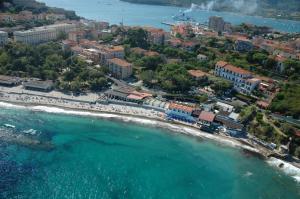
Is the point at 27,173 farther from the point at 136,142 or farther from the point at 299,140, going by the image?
the point at 299,140

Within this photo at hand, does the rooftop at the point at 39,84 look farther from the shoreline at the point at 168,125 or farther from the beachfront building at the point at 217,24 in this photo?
the beachfront building at the point at 217,24

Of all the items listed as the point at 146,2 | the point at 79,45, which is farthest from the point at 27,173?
the point at 146,2

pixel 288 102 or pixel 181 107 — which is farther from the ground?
pixel 288 102

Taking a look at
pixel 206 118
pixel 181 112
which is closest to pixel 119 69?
pixel 181 112

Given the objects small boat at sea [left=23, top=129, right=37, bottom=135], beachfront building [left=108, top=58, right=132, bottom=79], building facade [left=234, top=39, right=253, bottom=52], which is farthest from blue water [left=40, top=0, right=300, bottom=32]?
small boat at sea [left=23, top=129, right=37, bottom=135]

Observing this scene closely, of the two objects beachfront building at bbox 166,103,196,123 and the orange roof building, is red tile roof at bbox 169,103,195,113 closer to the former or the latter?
beachfront building at bbox 166,103,196,123

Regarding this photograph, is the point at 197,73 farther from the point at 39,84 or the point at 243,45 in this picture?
the point at 39,84
